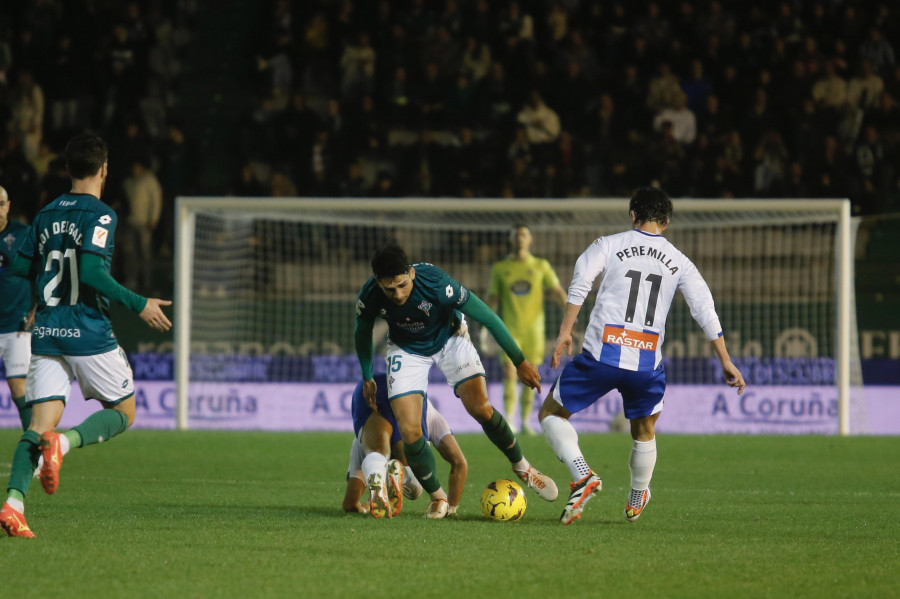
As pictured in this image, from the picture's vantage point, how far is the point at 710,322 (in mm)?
6586

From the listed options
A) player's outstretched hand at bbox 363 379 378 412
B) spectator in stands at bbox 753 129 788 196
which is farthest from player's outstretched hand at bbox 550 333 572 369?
spectator in stands at bbox 753 129 788 196

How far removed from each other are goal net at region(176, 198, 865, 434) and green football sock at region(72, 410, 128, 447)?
8.15 metres

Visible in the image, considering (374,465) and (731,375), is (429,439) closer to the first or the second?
(374,465)

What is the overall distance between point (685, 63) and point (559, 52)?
205cm

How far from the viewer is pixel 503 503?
6727 mm

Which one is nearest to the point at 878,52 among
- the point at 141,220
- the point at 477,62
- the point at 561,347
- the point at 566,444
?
the point at 477,62

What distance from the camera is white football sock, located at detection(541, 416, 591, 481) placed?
6533mm

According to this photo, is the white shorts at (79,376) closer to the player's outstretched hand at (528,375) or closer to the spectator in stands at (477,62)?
the player's outstretched hand at (528,375)

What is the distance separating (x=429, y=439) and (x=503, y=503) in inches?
33.0

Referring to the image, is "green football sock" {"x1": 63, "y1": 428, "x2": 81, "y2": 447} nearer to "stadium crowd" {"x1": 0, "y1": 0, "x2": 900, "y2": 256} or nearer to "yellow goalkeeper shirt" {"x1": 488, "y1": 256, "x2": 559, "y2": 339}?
"yellow goalkeeper shirt" {"x1": 488, "y1": 256, "x2": 559, "y2": 339}

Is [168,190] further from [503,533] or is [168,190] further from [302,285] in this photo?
[503,533]

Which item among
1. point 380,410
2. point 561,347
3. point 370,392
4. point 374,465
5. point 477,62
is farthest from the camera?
point 477,62

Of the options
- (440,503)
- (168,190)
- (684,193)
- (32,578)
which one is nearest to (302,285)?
(168,190)

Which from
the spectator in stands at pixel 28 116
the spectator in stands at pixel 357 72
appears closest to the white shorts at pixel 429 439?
the spectator in stands at pixel 357 72
